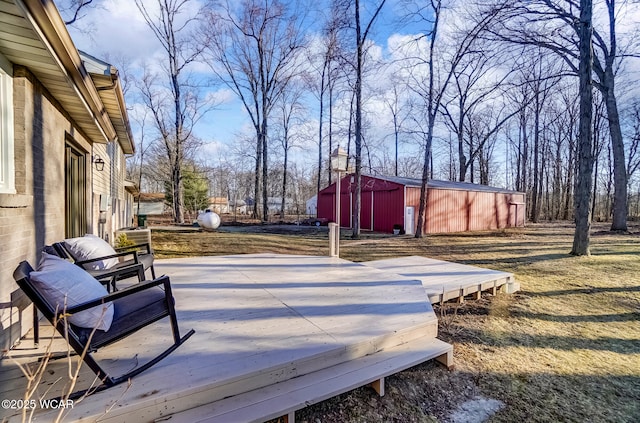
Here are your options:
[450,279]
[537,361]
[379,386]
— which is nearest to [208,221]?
[450,279]

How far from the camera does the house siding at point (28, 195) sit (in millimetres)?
2055

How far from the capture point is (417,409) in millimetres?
2170

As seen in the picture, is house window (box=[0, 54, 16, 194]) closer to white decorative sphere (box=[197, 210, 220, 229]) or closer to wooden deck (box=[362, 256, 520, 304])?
wooden deck (box=[362, 256, 520, 304])

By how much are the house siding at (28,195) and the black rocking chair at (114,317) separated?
1.82 ft

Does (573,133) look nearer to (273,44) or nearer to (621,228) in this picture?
(621,228)

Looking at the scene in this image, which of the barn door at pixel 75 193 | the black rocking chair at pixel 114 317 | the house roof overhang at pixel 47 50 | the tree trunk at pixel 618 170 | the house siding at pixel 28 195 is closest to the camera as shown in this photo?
the black rocking chair at pixel 114 317

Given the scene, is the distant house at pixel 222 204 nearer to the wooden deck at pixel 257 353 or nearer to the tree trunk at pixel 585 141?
the tree trunk at pixel 585 141

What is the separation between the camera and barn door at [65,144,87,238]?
4.02 m

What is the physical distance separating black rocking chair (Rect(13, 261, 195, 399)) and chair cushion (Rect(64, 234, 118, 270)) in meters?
1.25

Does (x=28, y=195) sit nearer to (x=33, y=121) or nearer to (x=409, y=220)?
(x=33, y=121)

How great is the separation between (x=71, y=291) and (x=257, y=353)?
1.15 meters

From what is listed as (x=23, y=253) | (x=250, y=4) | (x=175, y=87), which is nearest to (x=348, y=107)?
(x=250, y=4)

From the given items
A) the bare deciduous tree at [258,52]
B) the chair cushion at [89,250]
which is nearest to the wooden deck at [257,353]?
the chair cushion at [89,250]

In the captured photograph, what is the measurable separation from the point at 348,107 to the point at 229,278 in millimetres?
18195
